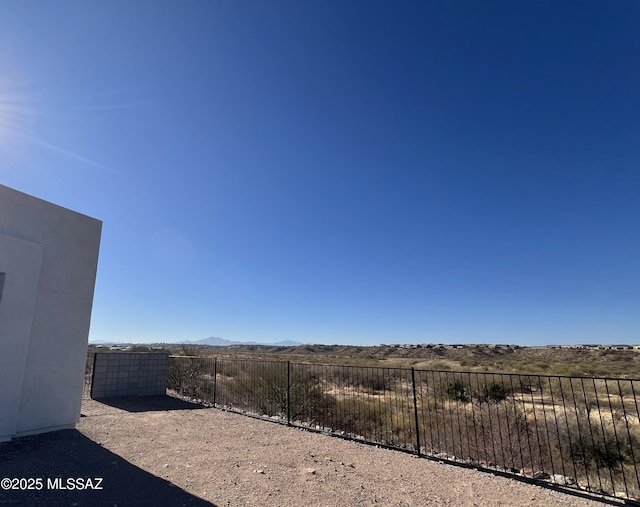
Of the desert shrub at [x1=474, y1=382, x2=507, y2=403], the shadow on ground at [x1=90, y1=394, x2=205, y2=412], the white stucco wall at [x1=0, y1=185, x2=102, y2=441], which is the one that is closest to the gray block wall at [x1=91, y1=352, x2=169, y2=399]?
the shadow on ground at [x1=90, y1=394, x2=205, y2=412]

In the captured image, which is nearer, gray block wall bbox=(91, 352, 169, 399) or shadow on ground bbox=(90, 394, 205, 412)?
shadow on ground bbox=(90, 394, 205, 412)

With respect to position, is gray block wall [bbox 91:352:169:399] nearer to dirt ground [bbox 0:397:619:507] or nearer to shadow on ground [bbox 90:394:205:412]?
shadow on ground [bbox 90:394:205:412]

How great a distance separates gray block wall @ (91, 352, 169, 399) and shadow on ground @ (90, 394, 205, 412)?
369mm

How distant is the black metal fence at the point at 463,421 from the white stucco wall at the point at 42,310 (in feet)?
15.9

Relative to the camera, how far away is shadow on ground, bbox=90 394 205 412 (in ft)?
36.5

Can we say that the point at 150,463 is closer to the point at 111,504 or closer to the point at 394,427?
the point at 111,504

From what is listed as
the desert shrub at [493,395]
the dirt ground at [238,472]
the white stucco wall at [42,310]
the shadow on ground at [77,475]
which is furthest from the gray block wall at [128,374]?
the desert shrub at [493,395]

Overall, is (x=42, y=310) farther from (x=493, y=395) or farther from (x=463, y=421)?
(x=493, y=395)

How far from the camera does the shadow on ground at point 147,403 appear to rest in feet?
36.5

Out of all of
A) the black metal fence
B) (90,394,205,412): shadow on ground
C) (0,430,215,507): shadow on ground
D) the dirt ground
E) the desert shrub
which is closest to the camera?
(0,430,215,507): shadow on ground

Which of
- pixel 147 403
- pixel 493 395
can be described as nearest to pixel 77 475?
pixel 147 403

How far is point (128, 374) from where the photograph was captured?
13289mm

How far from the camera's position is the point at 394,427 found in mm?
9289

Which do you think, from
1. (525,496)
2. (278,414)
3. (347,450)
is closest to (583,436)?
(525,496)
